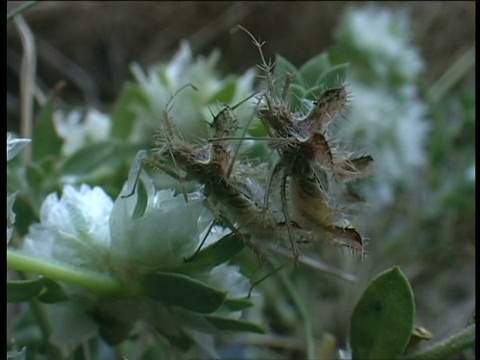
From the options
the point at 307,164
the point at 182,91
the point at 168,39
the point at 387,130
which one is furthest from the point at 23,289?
the point at 168,39

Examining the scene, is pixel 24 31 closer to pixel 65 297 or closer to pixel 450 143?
pixel 65 297

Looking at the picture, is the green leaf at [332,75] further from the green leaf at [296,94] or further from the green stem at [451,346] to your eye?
the green stem at [451,346]

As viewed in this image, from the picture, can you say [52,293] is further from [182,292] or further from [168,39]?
[168,39]

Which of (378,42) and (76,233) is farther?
(378,42)

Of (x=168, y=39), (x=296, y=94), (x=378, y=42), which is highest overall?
(x=168, y=39)

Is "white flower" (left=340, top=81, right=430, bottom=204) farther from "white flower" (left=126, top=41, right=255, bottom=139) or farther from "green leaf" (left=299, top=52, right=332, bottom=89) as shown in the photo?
"green leaf" (left=299, top=52, right=332, bottom=89)

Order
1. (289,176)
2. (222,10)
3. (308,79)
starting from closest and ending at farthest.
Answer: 1. (289,176)
2. (308,79)
3. (222,10)

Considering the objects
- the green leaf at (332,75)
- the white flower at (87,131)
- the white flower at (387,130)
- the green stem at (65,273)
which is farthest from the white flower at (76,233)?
the white flower at (387,130)

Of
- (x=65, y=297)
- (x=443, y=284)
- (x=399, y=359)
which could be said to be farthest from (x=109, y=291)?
(x=443, y=284)
